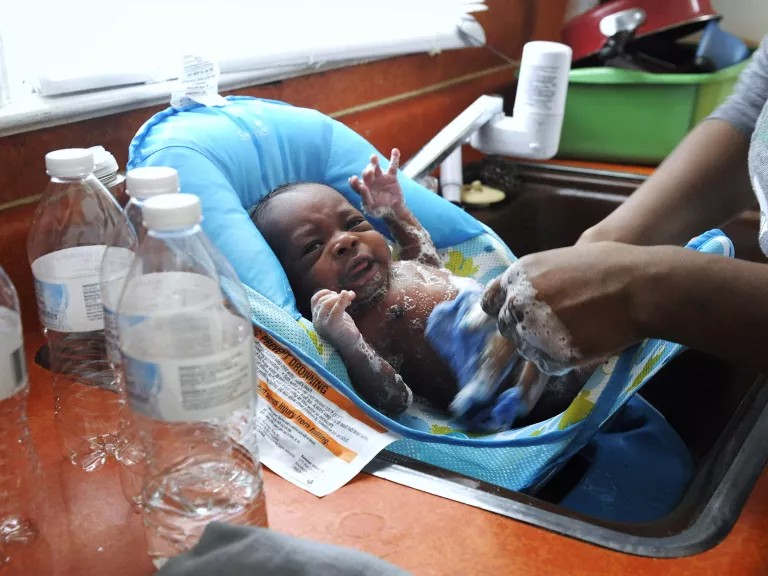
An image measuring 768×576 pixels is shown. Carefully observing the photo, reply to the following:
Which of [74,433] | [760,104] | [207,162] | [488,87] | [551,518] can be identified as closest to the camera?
[551,518]

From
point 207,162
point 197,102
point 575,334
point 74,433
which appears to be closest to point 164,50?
point 197,102

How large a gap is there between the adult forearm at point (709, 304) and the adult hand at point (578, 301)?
1cm

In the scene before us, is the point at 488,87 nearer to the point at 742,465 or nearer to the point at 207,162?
the point at 207,162

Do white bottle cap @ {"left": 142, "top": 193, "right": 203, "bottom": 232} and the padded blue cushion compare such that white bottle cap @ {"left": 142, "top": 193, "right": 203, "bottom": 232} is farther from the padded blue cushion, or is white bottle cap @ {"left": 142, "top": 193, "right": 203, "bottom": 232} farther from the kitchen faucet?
the kitchen faucet

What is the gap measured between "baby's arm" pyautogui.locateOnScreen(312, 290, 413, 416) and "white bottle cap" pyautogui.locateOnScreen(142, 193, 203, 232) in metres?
0.42

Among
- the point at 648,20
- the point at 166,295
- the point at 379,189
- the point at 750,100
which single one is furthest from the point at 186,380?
the point at 648,20

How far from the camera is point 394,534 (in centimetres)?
65

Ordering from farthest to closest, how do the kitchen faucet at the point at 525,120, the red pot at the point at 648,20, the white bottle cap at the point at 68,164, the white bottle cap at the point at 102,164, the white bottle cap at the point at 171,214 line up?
the red pot at the point at 648,20 → the kitchen faucet at the point at 525,120 → the white bottle cap at the point at 102,164 → the white bottle cap at the point at 68,164 → the white bottle cap at the point at 171,214

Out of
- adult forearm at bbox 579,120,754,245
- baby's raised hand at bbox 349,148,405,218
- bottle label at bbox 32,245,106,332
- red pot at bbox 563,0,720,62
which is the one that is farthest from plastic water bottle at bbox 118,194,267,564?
red pot at bbox 563,0,720,62

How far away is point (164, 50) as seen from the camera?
121 cm

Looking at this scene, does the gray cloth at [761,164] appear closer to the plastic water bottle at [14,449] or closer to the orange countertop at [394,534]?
the orange countertop at [394,534]

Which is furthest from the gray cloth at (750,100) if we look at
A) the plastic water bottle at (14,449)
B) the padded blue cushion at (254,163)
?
the plastic water bottle at (14,449)

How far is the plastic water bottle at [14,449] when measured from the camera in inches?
22.6

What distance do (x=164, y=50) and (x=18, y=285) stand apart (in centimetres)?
47
